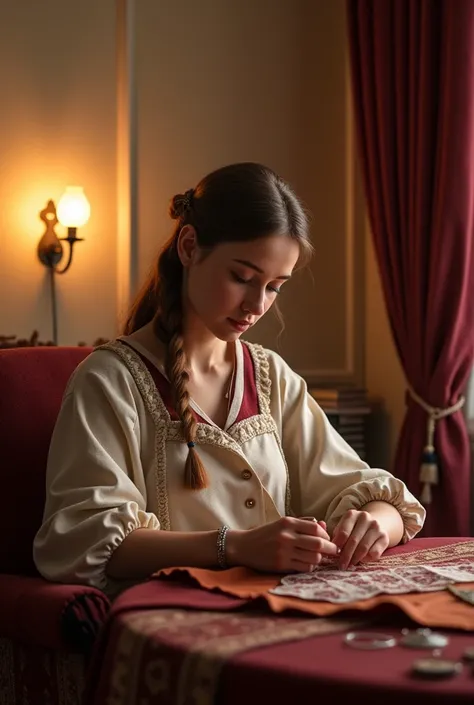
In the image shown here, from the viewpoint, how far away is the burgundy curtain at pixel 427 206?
3.76 m

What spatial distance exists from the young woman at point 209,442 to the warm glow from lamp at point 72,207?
1.61m

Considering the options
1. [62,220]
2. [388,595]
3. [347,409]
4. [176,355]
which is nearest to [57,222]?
[62,220]

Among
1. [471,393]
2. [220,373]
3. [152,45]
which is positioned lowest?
[471,393]

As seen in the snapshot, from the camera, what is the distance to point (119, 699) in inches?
59.7

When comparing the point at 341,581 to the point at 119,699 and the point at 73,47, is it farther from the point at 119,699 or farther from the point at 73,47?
the point at 73,47

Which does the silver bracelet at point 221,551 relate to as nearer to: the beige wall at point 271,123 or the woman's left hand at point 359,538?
the woman's left hand at point 359,538

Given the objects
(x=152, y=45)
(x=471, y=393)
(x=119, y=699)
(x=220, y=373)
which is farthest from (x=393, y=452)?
(x=119, y=699)

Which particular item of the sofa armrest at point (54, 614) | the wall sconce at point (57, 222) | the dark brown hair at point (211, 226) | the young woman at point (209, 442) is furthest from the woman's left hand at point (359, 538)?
the wall sconce at point (57, 222)

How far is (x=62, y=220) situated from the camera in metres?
3.94

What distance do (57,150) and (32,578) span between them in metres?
2.25

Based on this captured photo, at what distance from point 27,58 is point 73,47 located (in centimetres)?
19

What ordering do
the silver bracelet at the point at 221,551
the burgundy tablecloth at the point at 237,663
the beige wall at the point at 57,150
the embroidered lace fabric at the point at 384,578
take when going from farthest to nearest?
the beige wall at the point at 57,150
the silver bracelet at the point at 221,551
the embroidered lace fabric at the point at 384,578
the burgundy tablecloth at the point at 237,663

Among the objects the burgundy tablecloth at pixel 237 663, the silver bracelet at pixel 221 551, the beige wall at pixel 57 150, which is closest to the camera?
the burgundy tablecloth at pixel 237 663

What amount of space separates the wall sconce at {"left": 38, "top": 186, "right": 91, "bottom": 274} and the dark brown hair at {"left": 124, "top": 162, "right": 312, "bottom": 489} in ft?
5.43
